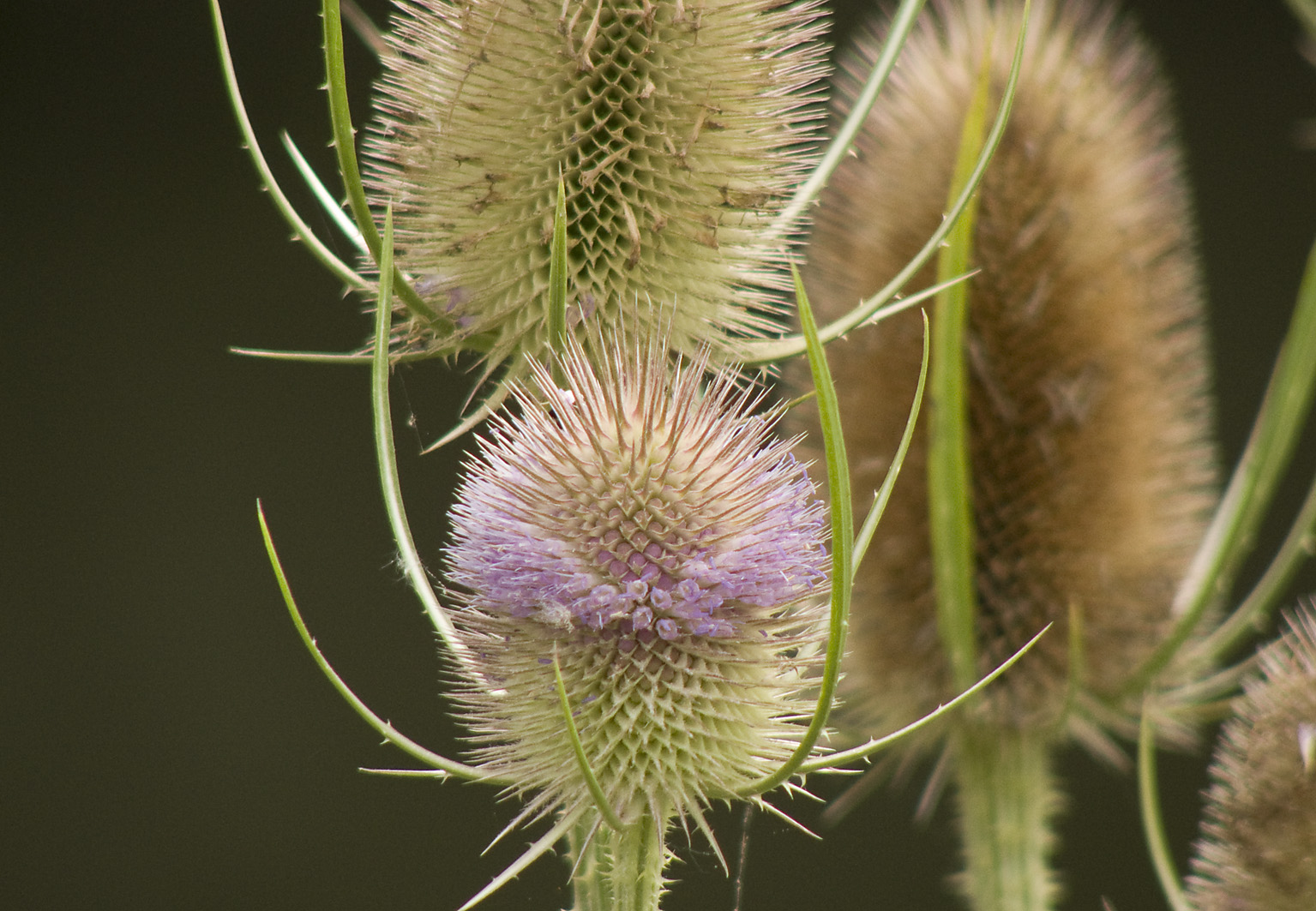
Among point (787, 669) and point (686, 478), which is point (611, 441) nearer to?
point (686, 478)

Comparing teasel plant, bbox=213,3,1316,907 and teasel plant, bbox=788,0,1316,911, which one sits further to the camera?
teasel plant, bbox=788,0,1316,911

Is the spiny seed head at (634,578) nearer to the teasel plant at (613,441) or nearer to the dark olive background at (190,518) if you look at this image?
the teasel plant at (613,441)

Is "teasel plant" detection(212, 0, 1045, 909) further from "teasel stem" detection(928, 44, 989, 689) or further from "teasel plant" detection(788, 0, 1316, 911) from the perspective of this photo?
"teasel plant" detection(788, 0, 1316, 911)

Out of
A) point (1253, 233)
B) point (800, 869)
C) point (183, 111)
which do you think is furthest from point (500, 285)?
point (1253, 233)

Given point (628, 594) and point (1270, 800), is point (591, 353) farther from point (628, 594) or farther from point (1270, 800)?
point (1270, 800)

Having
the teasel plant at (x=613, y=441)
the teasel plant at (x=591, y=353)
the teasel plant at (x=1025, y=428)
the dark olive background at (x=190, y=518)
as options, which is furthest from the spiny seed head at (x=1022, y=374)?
the dark olive background at (x=190, y=518)

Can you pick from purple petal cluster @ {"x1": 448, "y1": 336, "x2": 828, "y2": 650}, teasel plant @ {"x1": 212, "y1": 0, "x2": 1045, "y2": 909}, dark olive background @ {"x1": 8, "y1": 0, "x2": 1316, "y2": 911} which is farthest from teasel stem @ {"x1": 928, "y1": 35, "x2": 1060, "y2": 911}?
dark olive background @ {"x1": 8, "y1": 0, "x2": 1316, "y2": 911}

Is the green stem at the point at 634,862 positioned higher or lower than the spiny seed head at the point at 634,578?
lower
